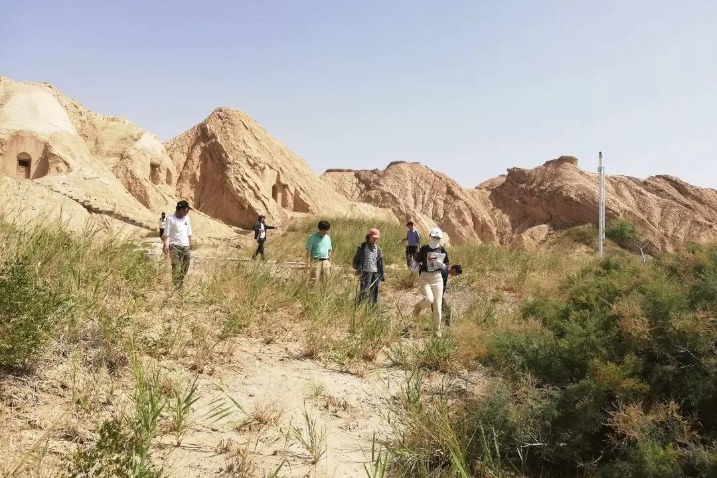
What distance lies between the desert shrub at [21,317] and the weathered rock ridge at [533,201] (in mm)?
39734

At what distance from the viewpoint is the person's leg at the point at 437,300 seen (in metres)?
6.41

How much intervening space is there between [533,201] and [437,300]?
47873 millimetres

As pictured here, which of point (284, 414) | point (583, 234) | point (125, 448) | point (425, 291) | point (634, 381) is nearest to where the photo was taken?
point (125, 448)

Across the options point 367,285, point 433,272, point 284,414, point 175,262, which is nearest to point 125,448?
point 284,414

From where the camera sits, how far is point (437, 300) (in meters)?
6.49

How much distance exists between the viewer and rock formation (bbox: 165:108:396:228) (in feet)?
85.5

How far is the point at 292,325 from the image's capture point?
586 cm

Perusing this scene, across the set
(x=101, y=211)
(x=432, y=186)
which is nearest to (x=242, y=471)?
(x=101, y=211)

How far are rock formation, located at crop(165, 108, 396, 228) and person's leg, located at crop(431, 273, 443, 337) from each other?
19.6 meters

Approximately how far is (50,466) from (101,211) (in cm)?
1486

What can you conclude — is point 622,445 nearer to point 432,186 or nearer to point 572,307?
point 572,307

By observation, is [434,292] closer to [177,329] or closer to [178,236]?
Answer: [177,329]

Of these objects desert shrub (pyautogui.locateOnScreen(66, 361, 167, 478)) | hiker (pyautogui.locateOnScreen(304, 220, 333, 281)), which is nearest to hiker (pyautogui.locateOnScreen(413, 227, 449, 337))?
hiker (pyautogui.locateOnScreen(304, 220, 333, 281))

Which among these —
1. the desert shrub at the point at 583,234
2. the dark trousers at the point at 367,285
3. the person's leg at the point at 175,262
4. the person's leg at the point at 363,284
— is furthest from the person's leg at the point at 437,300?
the desert shrub at the point at 583,234
